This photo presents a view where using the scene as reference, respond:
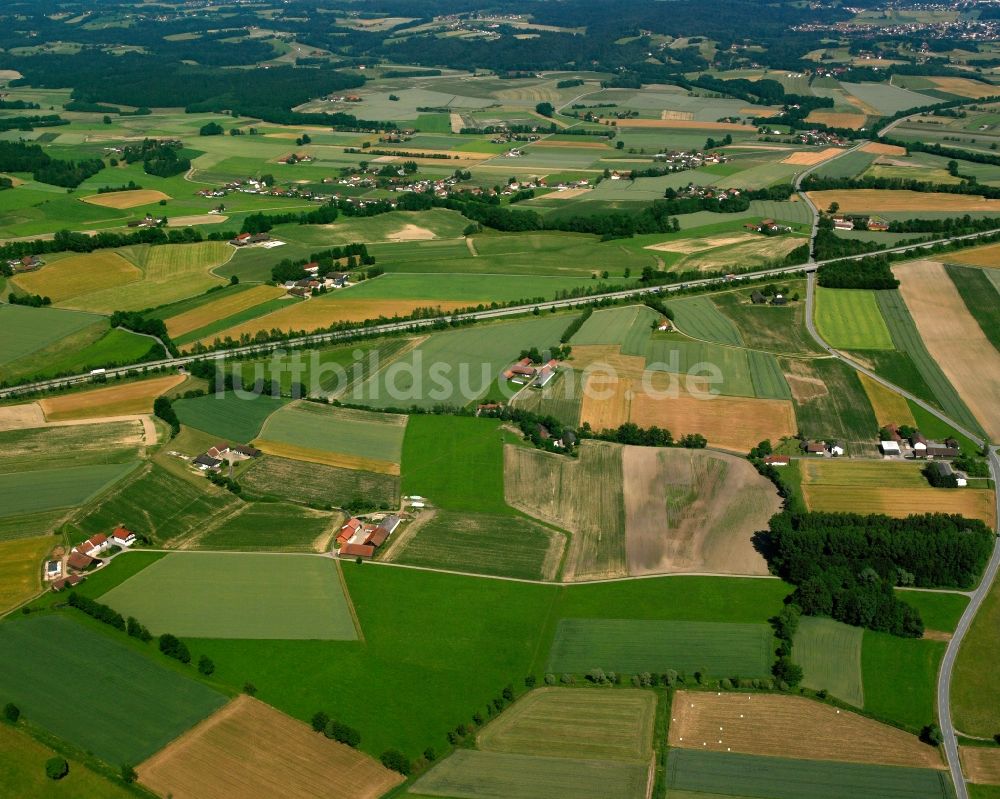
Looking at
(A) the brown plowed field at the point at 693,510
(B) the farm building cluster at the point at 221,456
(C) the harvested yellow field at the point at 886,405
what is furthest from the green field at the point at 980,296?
(B) the farm building cluster at the point at 221,456

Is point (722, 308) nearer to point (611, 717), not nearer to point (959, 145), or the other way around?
point (611, 717)

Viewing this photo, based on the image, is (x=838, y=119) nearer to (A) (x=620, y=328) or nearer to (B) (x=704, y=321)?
(B) (x=704, y=321)

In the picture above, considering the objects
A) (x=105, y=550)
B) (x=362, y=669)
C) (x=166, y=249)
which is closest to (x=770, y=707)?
(x=362, y=669)

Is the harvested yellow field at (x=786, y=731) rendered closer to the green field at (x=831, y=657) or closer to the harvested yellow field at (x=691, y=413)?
the green field at (x=831, y=657)

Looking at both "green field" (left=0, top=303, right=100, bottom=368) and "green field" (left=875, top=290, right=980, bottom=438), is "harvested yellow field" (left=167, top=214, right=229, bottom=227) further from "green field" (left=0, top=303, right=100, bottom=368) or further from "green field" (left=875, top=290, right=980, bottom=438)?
"green field" (left=875, top=290, right=980, bottom=438)

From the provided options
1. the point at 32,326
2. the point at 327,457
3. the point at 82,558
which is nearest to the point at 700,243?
the point at 327,457

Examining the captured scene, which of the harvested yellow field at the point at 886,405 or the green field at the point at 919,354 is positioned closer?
the harvested yellow field at the point at 886,405
